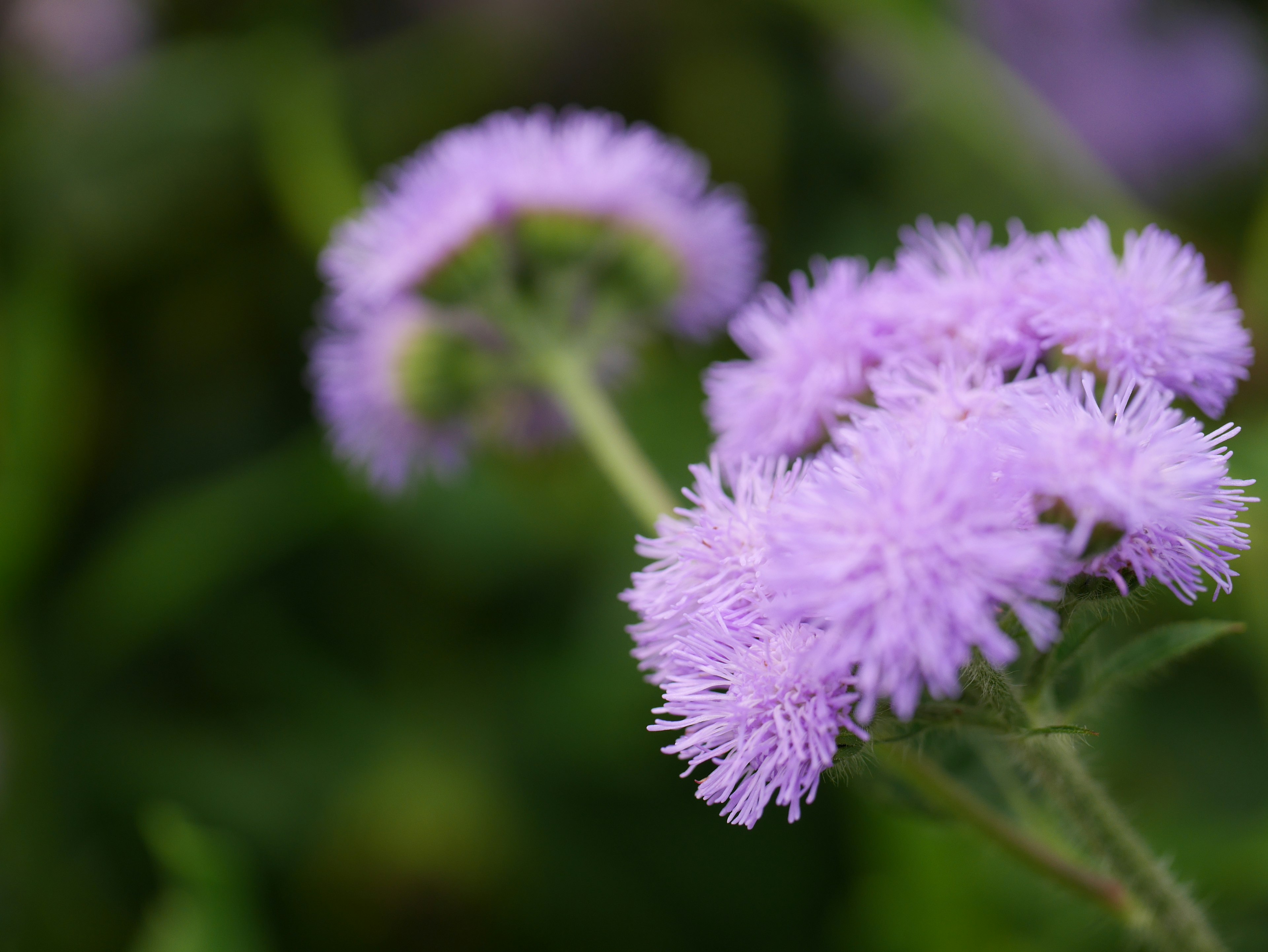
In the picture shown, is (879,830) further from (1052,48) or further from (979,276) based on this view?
(1052,48)

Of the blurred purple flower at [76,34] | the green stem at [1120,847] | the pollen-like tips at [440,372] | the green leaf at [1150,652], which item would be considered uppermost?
the blurred purple flower at [76,34]

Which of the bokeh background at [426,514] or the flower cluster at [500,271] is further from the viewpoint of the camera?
the bokeh background at [426,514]

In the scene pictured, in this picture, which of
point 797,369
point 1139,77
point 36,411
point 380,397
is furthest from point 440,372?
point 1139,77

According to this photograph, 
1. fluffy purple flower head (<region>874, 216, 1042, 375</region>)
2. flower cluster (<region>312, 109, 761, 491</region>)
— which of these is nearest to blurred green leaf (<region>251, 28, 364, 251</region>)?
flower cluster (<region>312, 109, 761, 491</region>)

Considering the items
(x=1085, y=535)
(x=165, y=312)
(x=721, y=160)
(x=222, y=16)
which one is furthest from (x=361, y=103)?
(x=1085, y=535)

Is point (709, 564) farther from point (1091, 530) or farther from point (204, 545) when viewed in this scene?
point (204, 545)

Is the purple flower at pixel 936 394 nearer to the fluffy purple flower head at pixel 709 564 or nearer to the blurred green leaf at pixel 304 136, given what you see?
the fluffy purple flower head at pixel 709 564

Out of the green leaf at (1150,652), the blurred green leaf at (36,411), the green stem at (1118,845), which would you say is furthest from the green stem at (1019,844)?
the blurred green leaf at (36,411)
